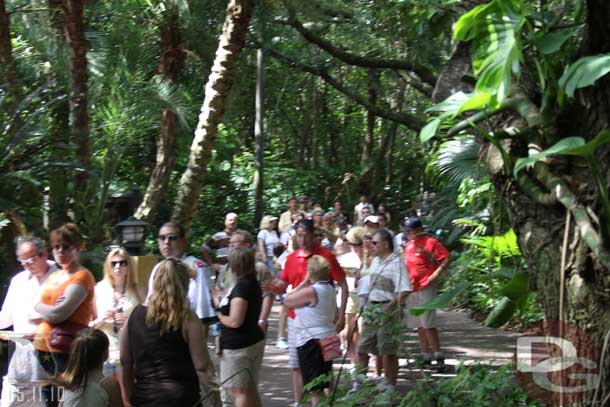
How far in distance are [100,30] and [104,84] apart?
232 cm

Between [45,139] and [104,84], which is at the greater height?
[104,84]

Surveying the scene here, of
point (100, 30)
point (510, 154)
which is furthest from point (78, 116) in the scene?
point (510, 154)

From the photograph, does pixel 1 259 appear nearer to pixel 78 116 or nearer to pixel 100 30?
pixel 78 116

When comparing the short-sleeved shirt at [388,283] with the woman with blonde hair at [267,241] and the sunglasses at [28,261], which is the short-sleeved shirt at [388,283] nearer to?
the sunglasses at [28,261]

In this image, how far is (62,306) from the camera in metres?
6.85

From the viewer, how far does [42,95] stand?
1271 cm

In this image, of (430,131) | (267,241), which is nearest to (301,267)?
(430,131)

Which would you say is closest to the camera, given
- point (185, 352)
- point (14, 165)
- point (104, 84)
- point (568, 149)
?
point (568, 149)

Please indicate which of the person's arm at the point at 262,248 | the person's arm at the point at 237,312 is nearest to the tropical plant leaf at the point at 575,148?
the person's arm at the point at 237,312

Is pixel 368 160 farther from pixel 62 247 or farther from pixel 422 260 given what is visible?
pixel 62 247

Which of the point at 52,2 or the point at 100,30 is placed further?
the point at 100,30

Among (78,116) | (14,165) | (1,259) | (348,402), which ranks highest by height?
(78,116)

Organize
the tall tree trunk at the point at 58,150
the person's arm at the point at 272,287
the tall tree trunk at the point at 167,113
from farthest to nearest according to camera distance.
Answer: the tall tree trunk at the point at 167,113, the tall tree trunk at the point at 58,150, the person's arm at the point at 272,287

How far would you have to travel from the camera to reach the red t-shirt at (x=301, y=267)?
884 centimetres
